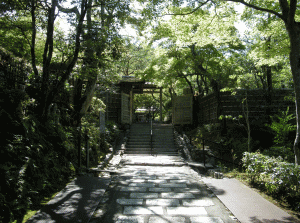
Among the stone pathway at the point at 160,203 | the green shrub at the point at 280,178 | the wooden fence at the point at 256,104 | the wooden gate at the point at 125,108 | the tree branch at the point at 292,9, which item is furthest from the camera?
the wooden gate at the point at 125,108

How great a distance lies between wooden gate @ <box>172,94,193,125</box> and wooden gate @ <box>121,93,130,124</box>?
11.9ft

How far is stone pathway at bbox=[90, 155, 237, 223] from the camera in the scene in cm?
353

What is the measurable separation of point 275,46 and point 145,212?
785 centimetres

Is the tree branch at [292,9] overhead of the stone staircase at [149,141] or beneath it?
overhead

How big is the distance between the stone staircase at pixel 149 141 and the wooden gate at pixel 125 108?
843 mm

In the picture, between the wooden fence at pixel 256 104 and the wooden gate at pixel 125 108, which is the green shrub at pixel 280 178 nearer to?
the wooden fence at pixel 256 104

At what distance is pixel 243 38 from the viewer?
57.3ft

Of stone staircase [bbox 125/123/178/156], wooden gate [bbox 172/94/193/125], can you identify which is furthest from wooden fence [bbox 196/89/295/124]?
wooden gate [bbox 172/94/193/125]

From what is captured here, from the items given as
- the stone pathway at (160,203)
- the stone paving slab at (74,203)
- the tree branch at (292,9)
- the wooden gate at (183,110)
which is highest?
the tree branch at (292,9)

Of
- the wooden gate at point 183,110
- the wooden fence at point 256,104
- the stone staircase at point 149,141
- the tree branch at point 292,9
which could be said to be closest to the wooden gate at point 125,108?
the stone staircase at point 149,141

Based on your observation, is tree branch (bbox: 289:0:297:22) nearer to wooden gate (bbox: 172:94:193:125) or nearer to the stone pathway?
the stone pathway

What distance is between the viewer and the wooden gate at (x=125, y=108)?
642 inches

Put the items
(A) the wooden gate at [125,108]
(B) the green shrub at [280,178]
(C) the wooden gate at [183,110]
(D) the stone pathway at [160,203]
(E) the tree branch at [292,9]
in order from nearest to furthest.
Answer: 1. (D) the stone pathway at [160,203]
2. (B) the green shrub at [280,178]
3. (E) the tree branch at [292,9]
4. (A) the wooden gate at [125,108]
5. (C) the wooden gate at [183,110]

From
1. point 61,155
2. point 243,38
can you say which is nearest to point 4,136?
point 61,155
